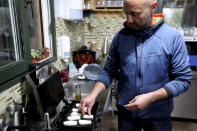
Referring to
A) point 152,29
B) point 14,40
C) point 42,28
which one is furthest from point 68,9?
point 152,29

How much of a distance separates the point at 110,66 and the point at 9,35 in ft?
2.56

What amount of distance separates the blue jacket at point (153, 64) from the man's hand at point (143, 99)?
39mm

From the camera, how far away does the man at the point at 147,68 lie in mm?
967

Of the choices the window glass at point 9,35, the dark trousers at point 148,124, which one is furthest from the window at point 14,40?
the dark trousers at point 148,124

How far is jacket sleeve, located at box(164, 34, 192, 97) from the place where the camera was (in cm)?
98

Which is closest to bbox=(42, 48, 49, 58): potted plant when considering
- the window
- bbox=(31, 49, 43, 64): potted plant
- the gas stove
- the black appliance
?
bbox=(31, 49, 43, 64): potted plant

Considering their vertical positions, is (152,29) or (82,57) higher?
(152,29)

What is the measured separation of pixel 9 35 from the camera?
1.30 meters

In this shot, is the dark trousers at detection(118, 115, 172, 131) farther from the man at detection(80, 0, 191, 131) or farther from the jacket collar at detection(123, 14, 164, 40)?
the jacket collar at detection(123, 14, 164, 40)

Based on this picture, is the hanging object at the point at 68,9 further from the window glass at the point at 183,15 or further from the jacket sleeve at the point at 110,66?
the window glass at the point at 183,15

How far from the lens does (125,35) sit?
1.15 m

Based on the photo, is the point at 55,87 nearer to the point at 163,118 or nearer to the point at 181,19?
the point at 163,118

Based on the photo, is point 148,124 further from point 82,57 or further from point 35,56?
point 82,57

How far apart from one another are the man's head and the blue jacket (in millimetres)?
62
